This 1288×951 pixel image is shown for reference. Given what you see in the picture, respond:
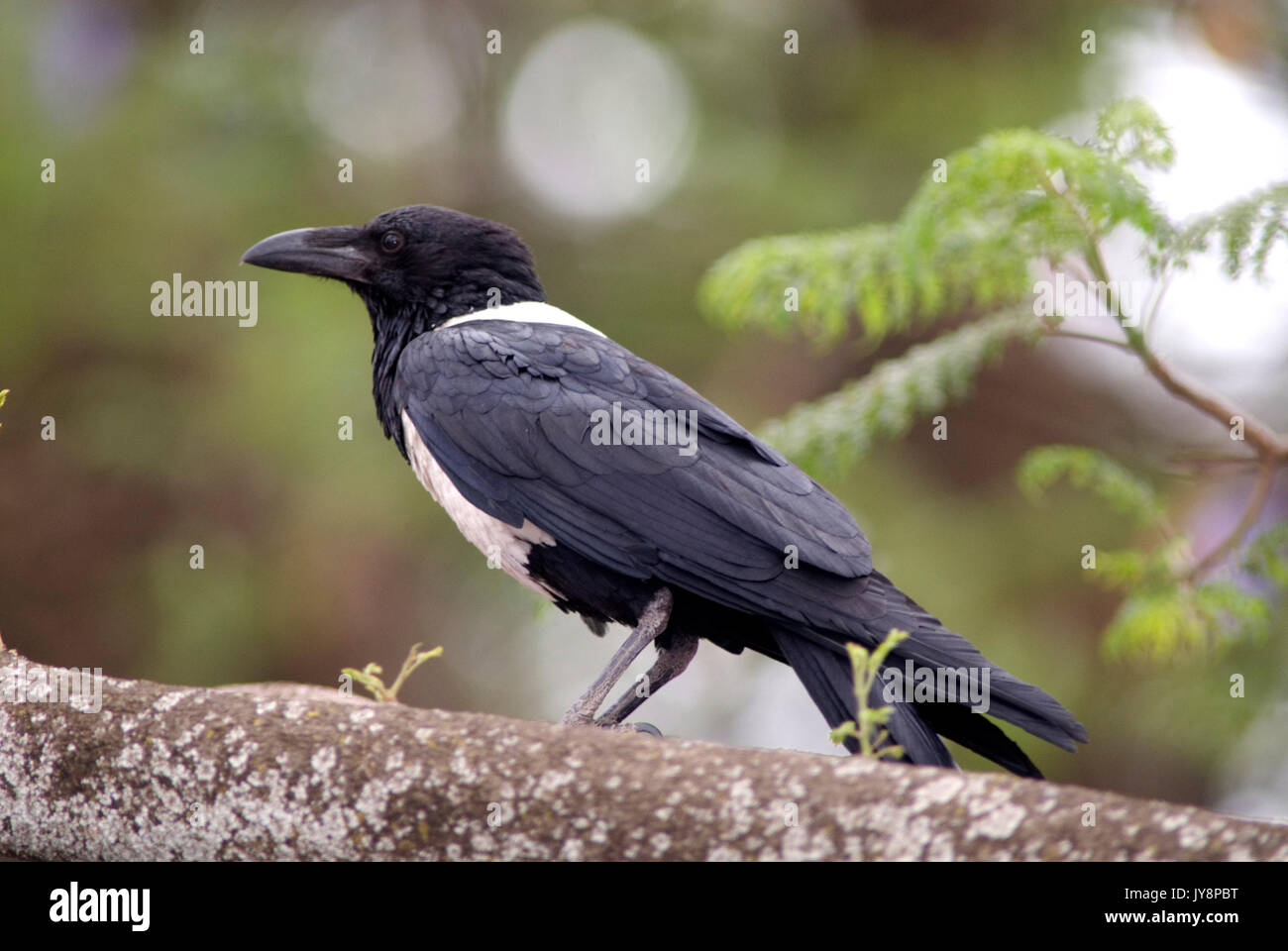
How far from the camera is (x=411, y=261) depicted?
4.18 metres

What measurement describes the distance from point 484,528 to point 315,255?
1.20m

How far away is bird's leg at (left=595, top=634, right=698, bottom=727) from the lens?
139 inches

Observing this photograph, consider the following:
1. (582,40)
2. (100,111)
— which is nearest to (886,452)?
(582,40)

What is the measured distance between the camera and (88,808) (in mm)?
2535

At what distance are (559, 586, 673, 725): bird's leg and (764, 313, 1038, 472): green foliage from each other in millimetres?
1140

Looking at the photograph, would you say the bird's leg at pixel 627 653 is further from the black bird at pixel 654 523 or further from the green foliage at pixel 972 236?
the green foliage at pixel 972 236

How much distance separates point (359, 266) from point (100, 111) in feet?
10.9

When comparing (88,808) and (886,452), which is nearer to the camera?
(88,808)

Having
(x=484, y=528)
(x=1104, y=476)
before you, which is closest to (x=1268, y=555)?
(x=1104, y=476)

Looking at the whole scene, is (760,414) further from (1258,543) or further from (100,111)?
(100,111)

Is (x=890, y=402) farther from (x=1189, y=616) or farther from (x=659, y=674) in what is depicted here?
(x=659, y=674)

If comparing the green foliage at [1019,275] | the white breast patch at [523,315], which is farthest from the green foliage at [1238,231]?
the white breast patch at [523,315]

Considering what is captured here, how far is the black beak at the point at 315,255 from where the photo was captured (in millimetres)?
4172

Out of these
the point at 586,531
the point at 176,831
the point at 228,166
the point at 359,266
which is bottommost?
the point at 176,831
